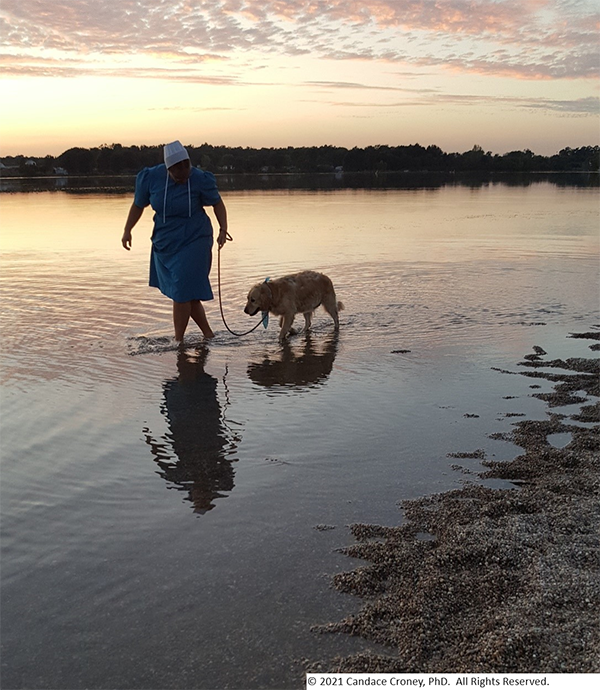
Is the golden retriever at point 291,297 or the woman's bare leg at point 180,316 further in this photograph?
the golden retriever at point 291,297

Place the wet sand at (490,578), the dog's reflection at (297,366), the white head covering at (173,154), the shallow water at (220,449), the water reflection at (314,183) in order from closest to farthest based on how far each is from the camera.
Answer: the wet sand at (490,578)
the shallow water at (220,449)
the dog's reflection at (297,366)
the white head covering at (173,154)
the water reflection at (314,183)

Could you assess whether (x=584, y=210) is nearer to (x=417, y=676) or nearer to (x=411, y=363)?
(x=411, y=363)

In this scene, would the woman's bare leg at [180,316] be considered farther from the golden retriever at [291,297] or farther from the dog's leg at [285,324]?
the dog's leg at [285,324]

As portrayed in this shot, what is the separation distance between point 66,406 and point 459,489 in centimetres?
350

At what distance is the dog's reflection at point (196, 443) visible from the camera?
4.42 metres

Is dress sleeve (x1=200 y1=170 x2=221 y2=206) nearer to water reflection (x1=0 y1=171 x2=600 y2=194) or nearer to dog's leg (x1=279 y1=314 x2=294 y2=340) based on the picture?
dog's leg (x1=279 y1=314 x2=294 y2=340)

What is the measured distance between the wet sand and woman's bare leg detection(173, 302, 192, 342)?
4704 mm

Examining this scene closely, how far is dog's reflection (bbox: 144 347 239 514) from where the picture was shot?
4.42 m

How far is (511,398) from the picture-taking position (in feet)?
19.7

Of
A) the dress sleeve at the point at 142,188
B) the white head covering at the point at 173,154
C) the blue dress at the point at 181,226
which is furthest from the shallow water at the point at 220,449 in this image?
the white head covering at the point at 173,154

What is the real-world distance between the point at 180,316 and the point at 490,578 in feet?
19.1

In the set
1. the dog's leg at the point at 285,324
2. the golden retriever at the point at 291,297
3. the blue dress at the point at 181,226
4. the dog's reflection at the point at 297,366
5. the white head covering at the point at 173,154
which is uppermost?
the white head covering at the point at 173,154

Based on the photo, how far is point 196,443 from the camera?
17.0ft

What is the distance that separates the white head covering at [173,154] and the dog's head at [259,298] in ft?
5.84
